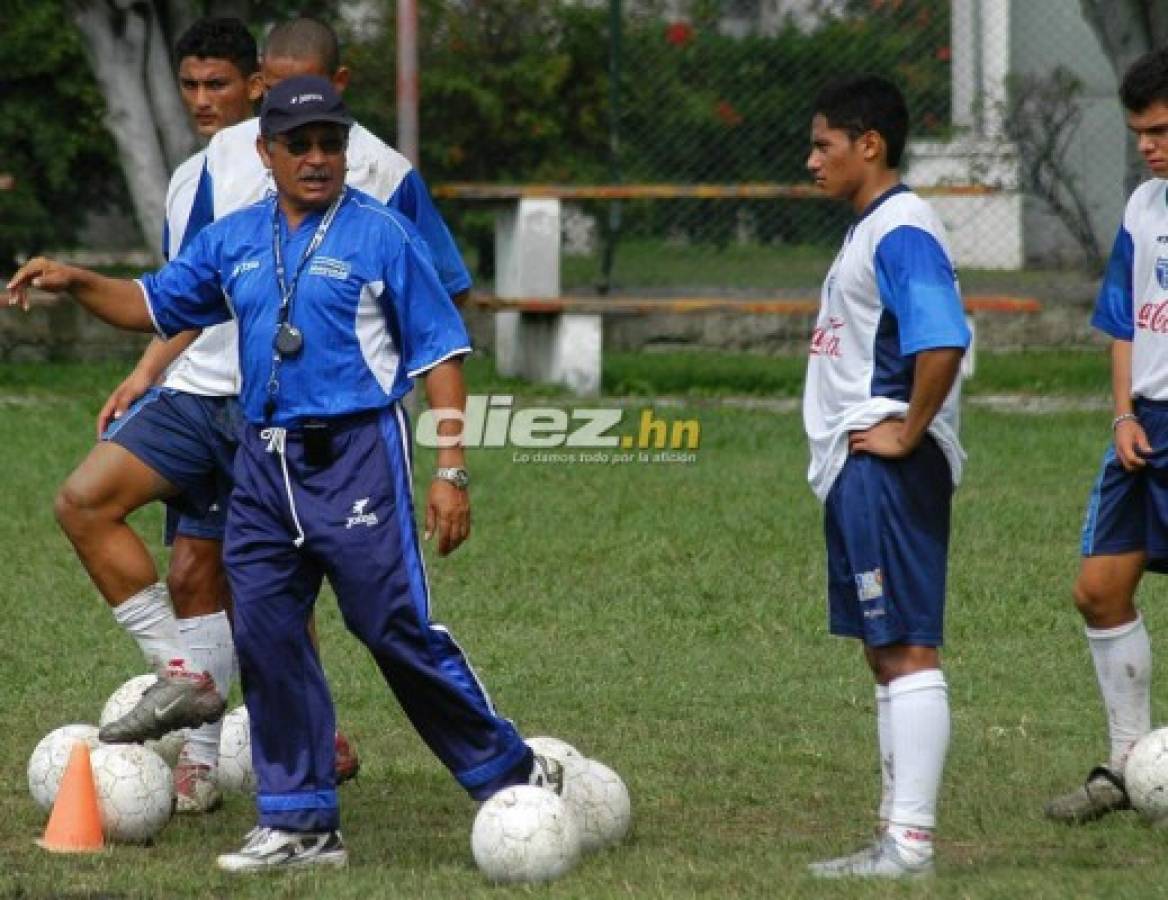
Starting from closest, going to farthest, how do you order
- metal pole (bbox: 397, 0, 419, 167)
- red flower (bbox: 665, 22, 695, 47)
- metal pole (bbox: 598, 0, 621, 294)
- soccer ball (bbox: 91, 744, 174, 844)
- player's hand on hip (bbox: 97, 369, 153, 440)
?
soccer ball (bbox: 91, 744, 174, 844) < player's hand on hip (bbox: 97, 369, 153, 440) < metal pole (bbox: 397, 0, 419, 167) < metal pole (bbox: 598, 0, 621, 294) < red flower (bbox: 665, 22, 695, 47)

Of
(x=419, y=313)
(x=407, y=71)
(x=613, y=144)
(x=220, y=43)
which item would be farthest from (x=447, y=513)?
(x=613, y=144)

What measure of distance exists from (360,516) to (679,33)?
1322 centimetres

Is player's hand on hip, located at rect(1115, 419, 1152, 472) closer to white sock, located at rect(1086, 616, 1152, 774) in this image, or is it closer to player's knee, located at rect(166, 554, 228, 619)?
white sock, located at rect(1086, 616, 1152, 774)

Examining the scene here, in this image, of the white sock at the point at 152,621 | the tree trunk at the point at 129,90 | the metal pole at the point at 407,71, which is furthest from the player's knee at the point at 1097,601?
the tree trunk at the point at 129,90

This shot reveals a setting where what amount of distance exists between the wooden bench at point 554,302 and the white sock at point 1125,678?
32.5 ft

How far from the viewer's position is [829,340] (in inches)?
249

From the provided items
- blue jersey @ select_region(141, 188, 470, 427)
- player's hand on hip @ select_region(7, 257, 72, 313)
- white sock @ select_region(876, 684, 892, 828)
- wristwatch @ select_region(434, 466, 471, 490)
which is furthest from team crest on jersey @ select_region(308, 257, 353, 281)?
white sock @ select_region(876, 684, 892, 828)

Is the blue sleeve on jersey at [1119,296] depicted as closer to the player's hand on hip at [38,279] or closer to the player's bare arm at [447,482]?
the player's bare arm at [447,482]

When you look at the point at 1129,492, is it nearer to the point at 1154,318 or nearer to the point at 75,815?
the point at 1154,318

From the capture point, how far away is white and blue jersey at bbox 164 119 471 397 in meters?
7.21

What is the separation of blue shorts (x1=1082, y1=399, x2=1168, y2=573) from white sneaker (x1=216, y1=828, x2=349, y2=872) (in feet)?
7.78

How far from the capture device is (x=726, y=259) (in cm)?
1873

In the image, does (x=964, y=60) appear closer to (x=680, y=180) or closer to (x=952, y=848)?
(x=680, y=180)

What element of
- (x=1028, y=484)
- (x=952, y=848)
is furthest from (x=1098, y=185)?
(x=952, y=848)
